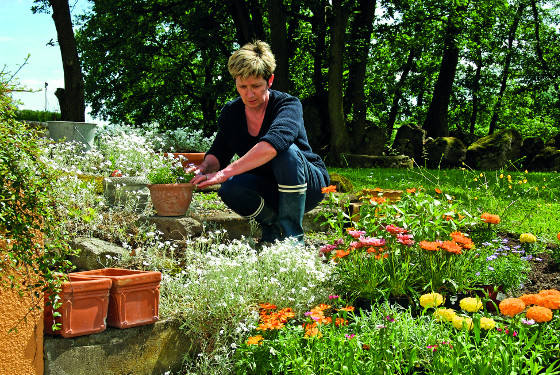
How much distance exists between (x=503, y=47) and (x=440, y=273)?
18484 mm

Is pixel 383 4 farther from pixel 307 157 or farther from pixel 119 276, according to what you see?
pixel 119 276

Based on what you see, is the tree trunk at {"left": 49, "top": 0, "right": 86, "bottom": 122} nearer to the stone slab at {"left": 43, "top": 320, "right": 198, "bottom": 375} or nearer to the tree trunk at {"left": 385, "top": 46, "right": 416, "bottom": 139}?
the stone slab at {"left": 43, "top": 320, "right": 198, "bottom": 375}

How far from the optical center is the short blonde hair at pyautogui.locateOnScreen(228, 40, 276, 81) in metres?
3.64

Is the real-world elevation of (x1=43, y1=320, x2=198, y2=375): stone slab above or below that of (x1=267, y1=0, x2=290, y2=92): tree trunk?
below

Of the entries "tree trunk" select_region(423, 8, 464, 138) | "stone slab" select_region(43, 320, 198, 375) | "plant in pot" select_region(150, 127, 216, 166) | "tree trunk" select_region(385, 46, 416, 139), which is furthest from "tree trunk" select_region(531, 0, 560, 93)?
"stone slab" select_region(43, 320, 198, 375)

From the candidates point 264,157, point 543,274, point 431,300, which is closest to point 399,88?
point 543,274

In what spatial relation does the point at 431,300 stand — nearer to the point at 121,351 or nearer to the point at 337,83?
the point at 121,351

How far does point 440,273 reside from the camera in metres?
3.29

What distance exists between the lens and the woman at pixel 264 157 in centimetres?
365

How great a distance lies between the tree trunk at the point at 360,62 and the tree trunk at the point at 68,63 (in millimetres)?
5687

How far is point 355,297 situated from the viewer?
3.21 meters

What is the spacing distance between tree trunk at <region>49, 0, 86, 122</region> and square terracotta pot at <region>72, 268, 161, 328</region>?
6.61 m

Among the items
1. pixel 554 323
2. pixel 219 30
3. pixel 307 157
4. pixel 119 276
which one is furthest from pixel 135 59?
pixel 554 323

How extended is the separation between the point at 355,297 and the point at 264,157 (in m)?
1.05
